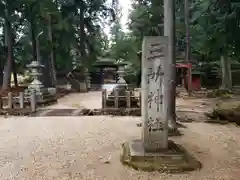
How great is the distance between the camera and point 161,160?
430cm

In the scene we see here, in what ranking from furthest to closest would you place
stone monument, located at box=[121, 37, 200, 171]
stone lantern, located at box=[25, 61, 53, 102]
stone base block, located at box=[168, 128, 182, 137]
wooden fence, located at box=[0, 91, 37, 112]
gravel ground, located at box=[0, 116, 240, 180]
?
1. stone lantern, located at box=[25, 61, 53, 102]
2. wooden fence, located at box=[0, 91, 37, 112]
3. stone base block, located at box=[168, 128, 182, 137]
4. stone monument, located at box=[121, 37, 200, 171]
5. gravel ground, located at box=[0, 116, 240, 180]

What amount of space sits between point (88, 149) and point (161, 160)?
1.57m

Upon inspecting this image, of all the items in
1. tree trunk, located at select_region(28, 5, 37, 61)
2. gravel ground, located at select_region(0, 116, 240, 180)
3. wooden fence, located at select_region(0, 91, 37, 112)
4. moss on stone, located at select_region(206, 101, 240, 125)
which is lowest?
gravel ground, located at select_region(0, 116, 240, 180)

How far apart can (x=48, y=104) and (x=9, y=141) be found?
23.9 ft

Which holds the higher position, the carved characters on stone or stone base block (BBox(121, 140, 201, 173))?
the carved characters on stone

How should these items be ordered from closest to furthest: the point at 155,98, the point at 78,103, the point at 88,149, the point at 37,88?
1. the point at 155,98
2. the point at 88,149
3. the point at 37,88
4. the point at 78,103

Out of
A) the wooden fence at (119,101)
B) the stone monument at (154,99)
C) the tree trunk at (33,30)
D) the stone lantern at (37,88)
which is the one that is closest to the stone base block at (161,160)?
the stone monument at (154,99)

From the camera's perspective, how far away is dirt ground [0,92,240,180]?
156 inches

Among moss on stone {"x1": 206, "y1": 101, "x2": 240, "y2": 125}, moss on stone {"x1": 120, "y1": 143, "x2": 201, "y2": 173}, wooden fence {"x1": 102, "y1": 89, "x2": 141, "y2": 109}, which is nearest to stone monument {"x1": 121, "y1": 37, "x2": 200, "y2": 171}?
moss on stone {"x1": 120, "y1": 143, "x2": 201, "y2": 173}

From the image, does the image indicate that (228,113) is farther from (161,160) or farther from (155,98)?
(161,160)

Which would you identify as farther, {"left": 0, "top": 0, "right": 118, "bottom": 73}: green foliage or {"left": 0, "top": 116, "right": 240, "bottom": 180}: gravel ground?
{"left": 0, "top": 0, "right": 118, "bottom": 73}: green foliage

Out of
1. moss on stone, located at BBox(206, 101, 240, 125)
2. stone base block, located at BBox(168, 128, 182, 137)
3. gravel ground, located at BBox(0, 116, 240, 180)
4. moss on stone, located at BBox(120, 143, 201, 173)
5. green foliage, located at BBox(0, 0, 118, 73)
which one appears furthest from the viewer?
green foliage, located at BBox(0, 0, 118, 73)

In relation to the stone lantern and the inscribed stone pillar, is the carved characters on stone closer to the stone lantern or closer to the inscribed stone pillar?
the inscribed stone pillar

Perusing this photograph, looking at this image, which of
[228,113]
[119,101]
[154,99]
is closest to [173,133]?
[154,99]
